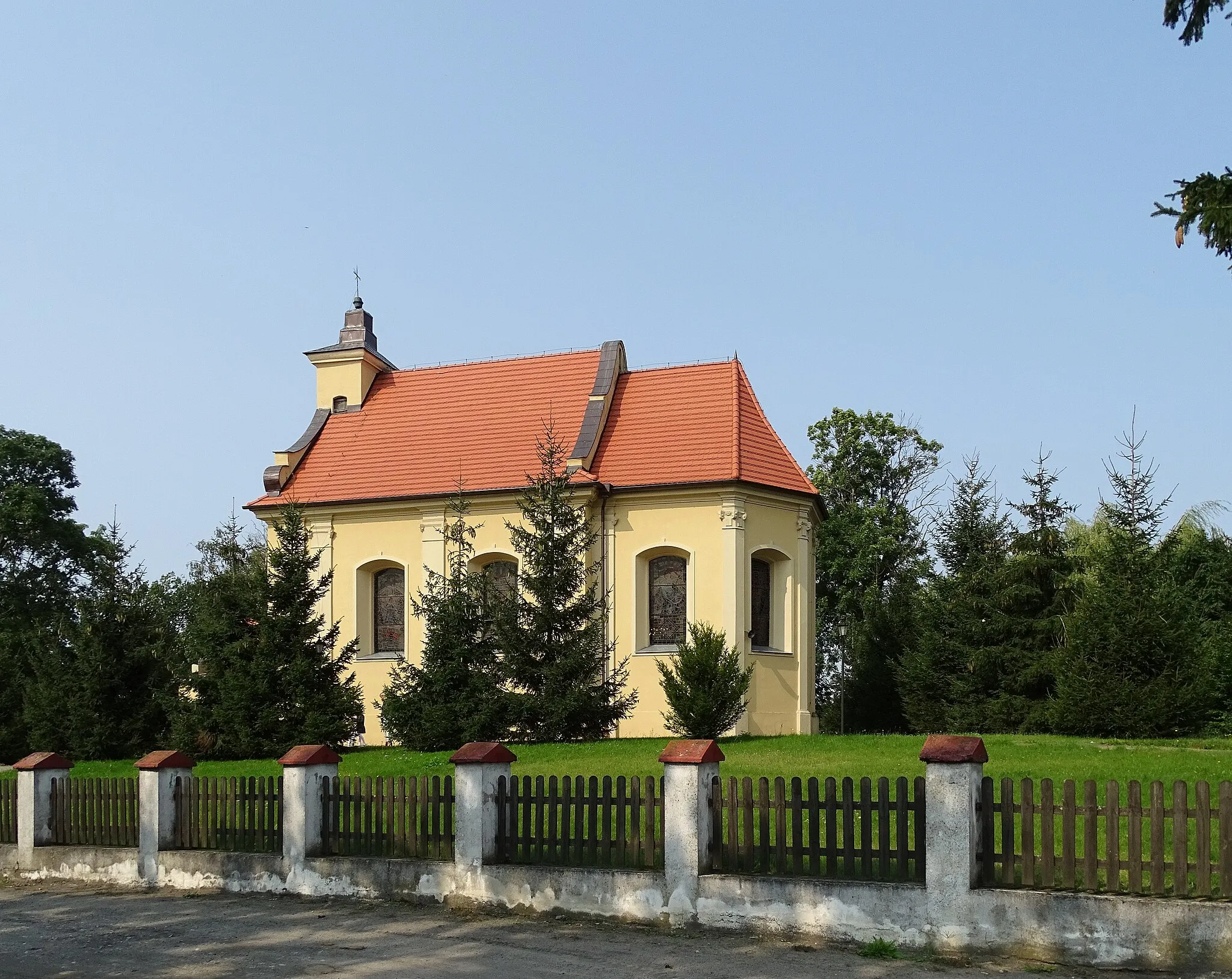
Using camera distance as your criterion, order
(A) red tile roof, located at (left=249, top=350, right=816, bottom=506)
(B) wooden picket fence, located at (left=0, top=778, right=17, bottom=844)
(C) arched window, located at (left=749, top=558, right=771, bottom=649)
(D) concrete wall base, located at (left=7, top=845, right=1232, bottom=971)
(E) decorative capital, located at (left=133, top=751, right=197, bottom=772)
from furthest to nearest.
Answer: (A) red tile roof, located at (left=249, top=350, right=816, bottom=506)
(C) arched window, located at (left=749, top=558, right=771, bottom=649)
(B) wooden picket fence, located at (left=0, top=778, right=17, bottom=844)
(E) decorative capital, located at (left=133, top=751, right=197, bottom=772)
(D) concrete wall base, located at (left=7, top=845, right=1232, bottom=971)

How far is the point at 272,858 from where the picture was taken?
1257 cm

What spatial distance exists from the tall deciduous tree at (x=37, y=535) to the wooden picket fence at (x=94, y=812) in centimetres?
2841

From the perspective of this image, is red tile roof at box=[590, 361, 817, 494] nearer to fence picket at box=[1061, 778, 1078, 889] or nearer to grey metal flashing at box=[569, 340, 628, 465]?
grey metal flashing at box=[569, 340, 628, 465]

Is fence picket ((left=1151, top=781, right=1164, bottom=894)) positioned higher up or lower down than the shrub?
higher up

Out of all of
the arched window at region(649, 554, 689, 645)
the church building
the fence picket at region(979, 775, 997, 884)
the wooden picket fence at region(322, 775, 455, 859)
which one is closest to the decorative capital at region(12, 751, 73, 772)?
the wooden picket fence at region(322, 775, 455, 859)

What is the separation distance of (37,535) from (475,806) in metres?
37.5

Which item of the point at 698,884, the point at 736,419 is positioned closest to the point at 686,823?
the point at 698,884

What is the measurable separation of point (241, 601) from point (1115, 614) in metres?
16.1

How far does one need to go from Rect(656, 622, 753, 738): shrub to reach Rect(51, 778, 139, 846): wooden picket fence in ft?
36.0

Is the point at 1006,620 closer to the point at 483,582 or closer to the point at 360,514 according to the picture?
the point at 483,582

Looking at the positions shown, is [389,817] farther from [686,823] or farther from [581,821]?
[686,823]

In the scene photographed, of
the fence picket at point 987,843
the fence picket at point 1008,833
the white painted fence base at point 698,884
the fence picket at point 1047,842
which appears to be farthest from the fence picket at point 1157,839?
the fence picket at point 987,843

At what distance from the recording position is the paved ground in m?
8.95

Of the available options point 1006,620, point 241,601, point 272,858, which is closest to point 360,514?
point 241,601
